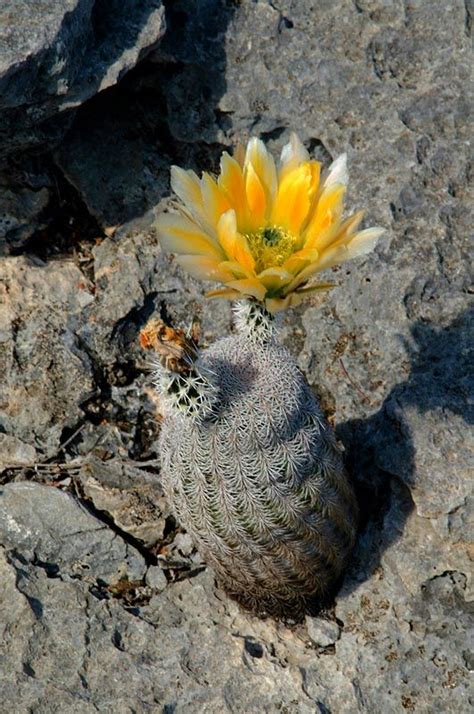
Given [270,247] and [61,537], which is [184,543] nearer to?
[61,537]

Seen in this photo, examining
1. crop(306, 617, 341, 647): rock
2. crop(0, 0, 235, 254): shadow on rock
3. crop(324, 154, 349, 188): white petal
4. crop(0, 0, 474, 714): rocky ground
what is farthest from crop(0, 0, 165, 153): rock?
crop(306, 617, 341, 647): rock

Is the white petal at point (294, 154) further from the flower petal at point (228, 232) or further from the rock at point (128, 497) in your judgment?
the rock at point (128, 497)

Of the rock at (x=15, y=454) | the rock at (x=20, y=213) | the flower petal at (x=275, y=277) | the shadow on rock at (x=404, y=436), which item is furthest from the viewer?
the rock at (x=20, y=213)

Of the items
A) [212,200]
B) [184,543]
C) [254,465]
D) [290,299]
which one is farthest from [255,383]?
[184,543]

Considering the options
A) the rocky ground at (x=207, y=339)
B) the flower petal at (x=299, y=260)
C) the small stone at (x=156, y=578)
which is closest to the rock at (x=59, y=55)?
the rocky ground at (x=207, y=339)

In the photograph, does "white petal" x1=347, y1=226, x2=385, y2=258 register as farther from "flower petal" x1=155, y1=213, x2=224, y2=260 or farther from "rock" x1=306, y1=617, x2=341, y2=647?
"rock" x1=306, y1=617, x2=341, y2=647

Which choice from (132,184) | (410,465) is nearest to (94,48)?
(132,184)

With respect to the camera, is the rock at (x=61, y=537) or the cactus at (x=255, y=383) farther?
the rock at (x=61, y=537)
